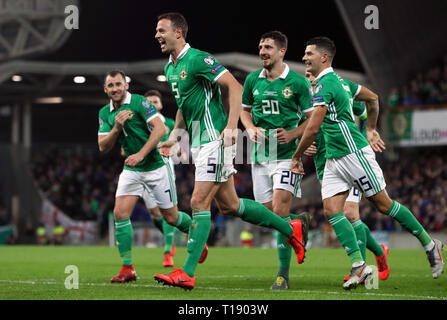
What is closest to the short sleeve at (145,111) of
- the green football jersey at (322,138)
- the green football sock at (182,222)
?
the green football sock at (182,222)

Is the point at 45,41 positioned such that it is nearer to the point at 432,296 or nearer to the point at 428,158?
the point at 428,158

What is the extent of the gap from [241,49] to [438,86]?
801cm

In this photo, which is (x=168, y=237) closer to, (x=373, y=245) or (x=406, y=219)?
(x=373, y=245)

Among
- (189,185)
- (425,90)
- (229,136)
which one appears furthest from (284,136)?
(189,185)

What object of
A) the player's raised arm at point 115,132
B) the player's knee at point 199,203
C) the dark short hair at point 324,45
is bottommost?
the player's knee at point 199,203

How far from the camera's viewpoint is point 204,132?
6.79 meters

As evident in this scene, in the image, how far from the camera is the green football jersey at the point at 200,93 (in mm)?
6789

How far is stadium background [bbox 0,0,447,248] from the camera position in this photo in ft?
81.7

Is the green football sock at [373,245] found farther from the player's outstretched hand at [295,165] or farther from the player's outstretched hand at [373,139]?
the player's outstretched hand at [295,165]

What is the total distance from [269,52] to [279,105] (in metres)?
0.54

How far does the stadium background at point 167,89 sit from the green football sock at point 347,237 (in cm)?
1440

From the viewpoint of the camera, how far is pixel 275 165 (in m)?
7.78
